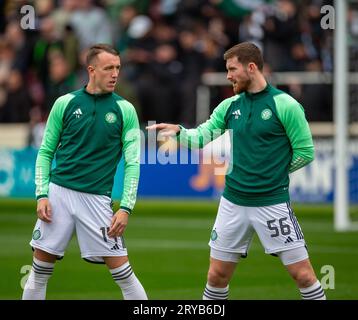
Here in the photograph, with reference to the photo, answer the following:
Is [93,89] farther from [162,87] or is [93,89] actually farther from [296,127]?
[162,87]

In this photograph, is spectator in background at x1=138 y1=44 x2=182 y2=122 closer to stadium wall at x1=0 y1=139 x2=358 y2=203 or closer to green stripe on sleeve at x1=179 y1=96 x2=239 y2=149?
stadium wall at x1=0 y1=139 x2=358 y2=203

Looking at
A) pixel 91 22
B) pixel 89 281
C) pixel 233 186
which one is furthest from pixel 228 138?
pixel 91 22

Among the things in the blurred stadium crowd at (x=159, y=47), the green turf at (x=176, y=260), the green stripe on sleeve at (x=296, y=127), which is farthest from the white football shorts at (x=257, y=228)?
the blurred stadium crowd at (x=159, y=47)

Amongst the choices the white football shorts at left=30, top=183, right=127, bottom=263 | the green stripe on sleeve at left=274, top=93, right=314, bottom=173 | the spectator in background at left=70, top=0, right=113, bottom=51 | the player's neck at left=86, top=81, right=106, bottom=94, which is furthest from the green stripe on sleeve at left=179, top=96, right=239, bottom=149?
the spectator in background at left=70, top=0, right=113, bottom=51

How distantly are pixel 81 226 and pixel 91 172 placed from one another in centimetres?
43

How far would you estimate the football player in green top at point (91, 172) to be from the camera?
8.87 meters

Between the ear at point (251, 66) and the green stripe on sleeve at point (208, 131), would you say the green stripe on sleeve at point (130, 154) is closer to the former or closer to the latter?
the green stripe on sleeve at point (208, 131)

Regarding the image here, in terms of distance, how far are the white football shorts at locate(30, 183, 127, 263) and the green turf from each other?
2597 millimetres

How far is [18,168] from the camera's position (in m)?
23.2

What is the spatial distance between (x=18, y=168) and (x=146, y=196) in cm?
264

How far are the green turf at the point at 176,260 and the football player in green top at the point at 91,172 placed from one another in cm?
263

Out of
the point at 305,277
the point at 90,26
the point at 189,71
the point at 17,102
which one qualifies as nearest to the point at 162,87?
the point at 189,71
